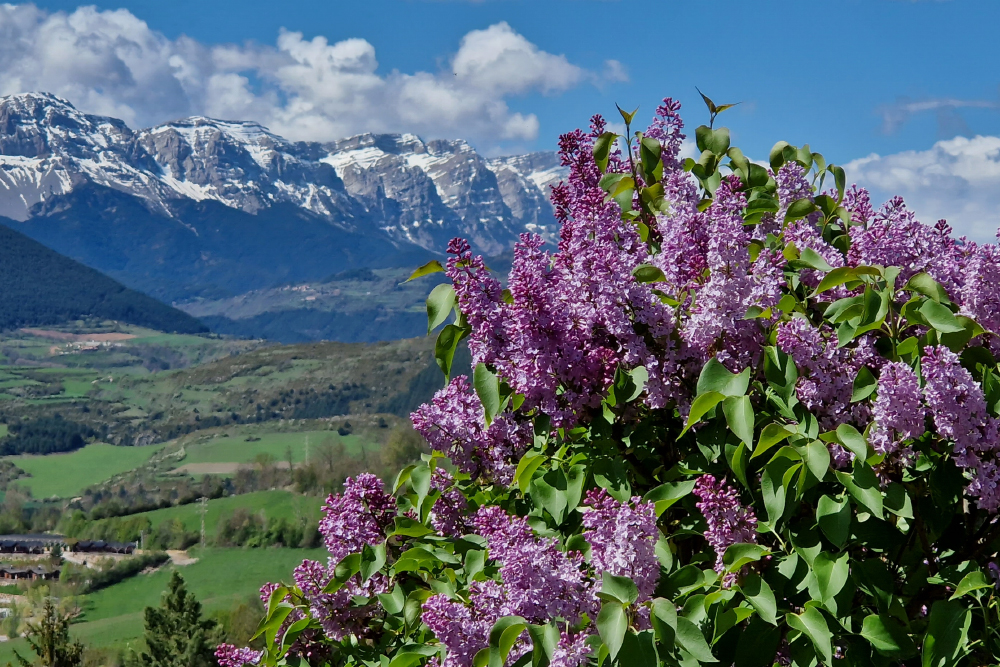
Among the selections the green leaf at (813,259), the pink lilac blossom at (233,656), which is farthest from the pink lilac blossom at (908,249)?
the pink lilac blossom at (233,656)

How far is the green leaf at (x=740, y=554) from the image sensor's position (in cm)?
217

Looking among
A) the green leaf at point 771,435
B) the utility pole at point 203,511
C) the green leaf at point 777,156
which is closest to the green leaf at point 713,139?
the green leaf at point 777,156

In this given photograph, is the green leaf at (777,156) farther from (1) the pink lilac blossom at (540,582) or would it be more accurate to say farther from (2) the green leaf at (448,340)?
(1) the pink lilac blossom at (540,582)

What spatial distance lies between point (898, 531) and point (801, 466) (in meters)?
0.52

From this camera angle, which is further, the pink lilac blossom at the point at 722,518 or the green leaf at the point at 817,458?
the pink lilac blossom at the point at 722,518

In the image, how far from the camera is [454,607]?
101 inches

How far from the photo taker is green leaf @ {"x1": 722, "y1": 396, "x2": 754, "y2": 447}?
218 cm

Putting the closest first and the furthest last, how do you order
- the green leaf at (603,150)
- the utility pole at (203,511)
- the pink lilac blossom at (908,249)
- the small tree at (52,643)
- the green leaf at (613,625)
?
the green leaf at (613,625) < the pink lilac blossom at (908,249) < the green leaf at (603,150) < the small tree at (52,643) < the utility pole at (203,511)

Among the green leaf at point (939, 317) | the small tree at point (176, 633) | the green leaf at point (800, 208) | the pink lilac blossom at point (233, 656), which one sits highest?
the green leaf at point (800, 208)

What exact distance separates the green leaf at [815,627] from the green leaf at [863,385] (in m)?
0.53

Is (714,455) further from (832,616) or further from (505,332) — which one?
(505,332)

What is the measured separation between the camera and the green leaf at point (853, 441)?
80.6 inches

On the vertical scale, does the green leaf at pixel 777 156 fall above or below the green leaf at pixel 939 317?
above

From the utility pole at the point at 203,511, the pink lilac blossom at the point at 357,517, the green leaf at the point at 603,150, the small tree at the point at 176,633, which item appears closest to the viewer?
the pink lilac blossom at the point at 357,517
